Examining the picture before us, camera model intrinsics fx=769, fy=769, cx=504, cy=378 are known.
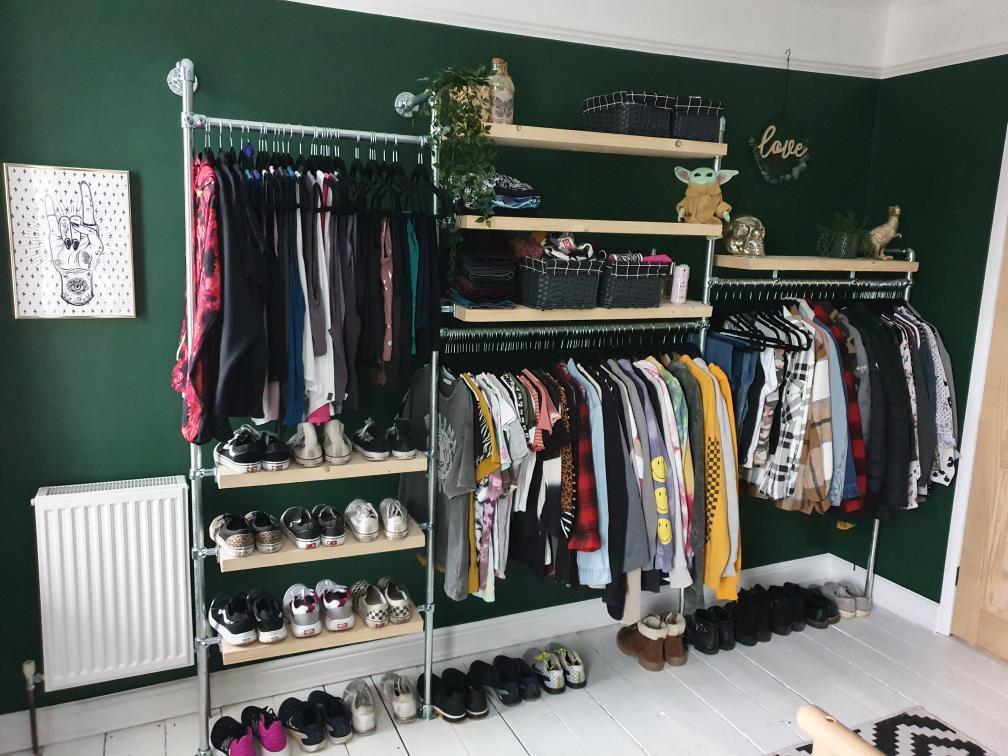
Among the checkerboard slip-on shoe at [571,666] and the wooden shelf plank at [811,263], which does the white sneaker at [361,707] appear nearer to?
the checkerboard slip-on shoe at [571,666]

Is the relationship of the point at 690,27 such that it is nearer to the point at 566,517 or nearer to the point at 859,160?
the point at 859,160

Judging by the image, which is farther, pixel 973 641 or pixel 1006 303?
pixel 973 641

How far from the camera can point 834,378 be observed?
3.11m

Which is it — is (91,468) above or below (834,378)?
below

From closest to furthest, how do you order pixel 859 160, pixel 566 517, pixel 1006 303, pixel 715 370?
pixel 566 517
pixel 715 370
pixel 1006 303
pixel 859 160

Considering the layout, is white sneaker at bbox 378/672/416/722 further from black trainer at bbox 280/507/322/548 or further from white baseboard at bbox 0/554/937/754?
black trainer at bbox 280/507/322/548

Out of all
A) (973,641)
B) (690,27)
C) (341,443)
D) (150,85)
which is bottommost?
(973,641)

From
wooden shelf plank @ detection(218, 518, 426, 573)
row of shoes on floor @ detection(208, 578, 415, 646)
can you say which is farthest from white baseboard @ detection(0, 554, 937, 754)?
wooden shelf plank @ detection(218, 518, 426, 573)

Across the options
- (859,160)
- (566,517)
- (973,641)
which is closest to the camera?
(566,517)

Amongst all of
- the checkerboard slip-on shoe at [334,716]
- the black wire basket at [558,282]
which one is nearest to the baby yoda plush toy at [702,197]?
the black wire basket at [558,282]

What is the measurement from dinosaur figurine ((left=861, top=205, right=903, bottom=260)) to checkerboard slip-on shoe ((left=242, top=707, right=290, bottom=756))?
3.05 m

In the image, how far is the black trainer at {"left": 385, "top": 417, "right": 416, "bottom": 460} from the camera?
2.51 meters

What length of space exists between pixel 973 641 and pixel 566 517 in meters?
A: 2.07

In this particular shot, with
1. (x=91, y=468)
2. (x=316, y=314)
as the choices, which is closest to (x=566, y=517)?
(x=316, y=314)
